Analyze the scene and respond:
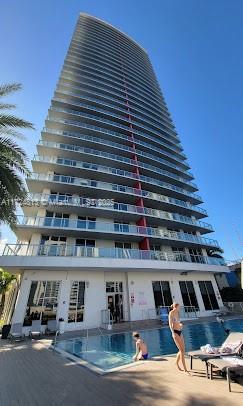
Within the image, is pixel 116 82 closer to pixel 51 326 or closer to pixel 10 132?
pixel 10 132

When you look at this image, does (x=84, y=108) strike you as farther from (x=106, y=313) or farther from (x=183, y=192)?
(x=106, y=313)

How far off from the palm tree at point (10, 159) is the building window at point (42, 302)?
23.4 feet

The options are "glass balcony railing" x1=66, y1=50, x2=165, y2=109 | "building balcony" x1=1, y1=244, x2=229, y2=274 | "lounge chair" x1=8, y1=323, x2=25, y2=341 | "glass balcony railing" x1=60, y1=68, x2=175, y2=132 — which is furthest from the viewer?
"glass balcony railing" x1=66, y1=50, x2=165, y2=109

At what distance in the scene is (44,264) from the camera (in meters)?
15.8

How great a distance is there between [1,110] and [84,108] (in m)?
20.8

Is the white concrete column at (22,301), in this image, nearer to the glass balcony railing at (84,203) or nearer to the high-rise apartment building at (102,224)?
the high-rise apartment building at (102,224)

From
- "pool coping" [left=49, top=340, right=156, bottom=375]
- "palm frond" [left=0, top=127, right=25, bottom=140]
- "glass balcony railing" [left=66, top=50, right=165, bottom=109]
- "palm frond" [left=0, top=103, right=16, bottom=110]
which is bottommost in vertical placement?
"pool coping" [left=49, top=340, right=156, bottom=375]

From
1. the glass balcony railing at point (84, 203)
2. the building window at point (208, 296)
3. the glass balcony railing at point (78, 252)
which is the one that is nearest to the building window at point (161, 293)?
the glass balcony railing at point (78, 252)

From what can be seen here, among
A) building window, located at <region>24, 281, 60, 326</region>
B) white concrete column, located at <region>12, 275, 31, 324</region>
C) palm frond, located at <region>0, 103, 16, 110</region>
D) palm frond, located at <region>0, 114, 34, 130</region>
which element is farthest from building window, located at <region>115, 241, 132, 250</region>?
palm frond, located at <region>0, 103, 16, 110</region>

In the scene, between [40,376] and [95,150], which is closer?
[40,376]

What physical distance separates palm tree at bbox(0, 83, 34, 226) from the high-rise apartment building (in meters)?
5.62

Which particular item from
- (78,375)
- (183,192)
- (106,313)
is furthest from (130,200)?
(78,375)

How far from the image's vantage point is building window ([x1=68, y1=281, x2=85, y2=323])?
16786mm

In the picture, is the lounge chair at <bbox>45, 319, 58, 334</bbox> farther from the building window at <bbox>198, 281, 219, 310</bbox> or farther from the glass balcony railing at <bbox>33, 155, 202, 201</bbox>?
the building window at <bbox>198, 281, 219, 310</bbox>
